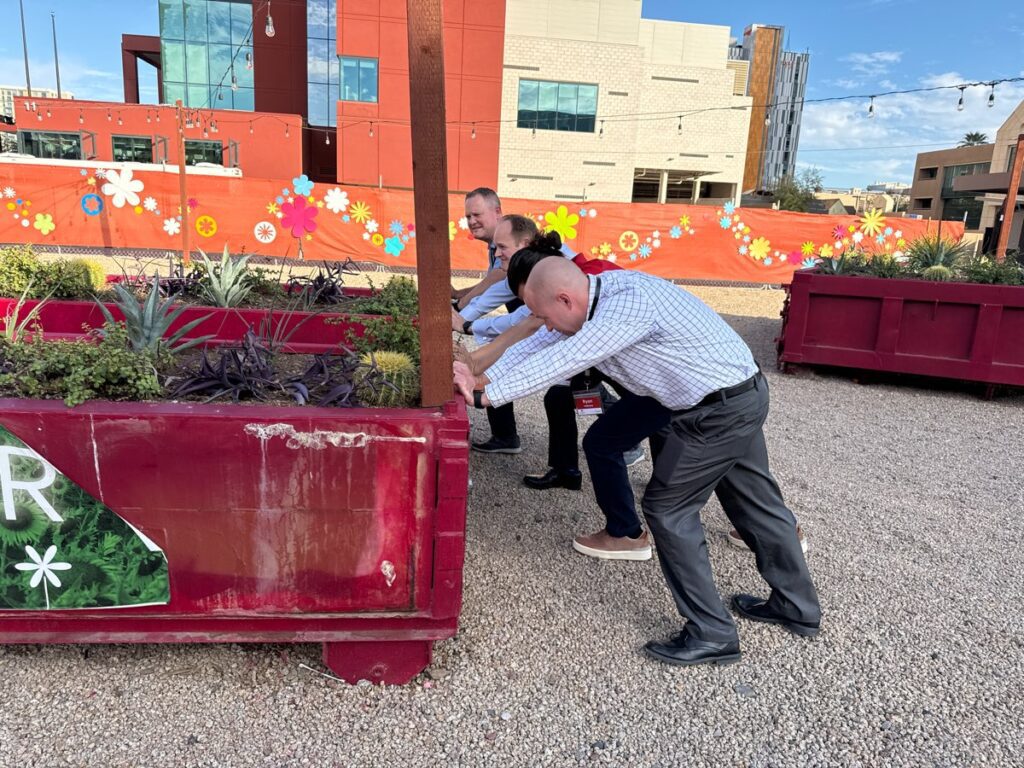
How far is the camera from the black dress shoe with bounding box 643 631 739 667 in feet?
9.35

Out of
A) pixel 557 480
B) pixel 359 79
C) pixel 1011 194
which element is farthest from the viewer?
pixel 359 79

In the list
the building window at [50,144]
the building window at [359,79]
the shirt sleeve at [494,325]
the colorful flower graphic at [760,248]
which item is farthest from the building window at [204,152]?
the shirt sleeve at [494,325]

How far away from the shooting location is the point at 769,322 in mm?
12070

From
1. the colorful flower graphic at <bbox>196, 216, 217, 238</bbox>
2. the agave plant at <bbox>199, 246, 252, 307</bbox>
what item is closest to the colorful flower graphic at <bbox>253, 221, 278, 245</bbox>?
the colorful flower graphic at <bbox>196, 216, 217, 238</bbox>

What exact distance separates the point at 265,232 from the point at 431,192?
619 inches

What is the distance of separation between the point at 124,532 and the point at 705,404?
6.82ft

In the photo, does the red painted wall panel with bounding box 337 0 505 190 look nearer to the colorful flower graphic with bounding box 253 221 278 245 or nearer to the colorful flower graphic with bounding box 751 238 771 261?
the colorful flower graphic with bounding box 253 221 278 245

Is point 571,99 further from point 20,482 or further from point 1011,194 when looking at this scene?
point 20,482

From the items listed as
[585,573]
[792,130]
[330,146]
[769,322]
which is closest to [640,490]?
[585,573]

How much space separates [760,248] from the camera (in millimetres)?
17188

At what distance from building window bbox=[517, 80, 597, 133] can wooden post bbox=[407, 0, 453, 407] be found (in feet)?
113

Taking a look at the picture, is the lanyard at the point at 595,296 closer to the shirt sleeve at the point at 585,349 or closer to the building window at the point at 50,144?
the shirt sleeve at the point at 585,349

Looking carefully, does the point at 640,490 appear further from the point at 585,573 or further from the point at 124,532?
the point at 124,532

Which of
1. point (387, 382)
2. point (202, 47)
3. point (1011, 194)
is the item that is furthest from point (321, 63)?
point (387, 382)
